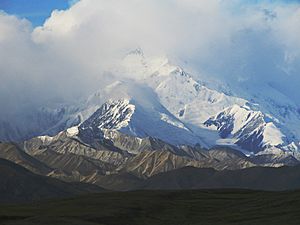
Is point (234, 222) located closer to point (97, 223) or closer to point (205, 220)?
point (205, 220)

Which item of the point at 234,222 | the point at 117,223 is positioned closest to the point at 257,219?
the point at 234,222

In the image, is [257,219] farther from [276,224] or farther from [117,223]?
[117,223]

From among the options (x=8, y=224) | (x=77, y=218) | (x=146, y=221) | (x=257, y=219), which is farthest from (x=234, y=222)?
(x=8, y=224)

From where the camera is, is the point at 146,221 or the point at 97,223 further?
the point at 146,221

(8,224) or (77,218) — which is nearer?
(8,224)

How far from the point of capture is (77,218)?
630 feet

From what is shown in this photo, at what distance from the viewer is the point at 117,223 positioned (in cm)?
19388

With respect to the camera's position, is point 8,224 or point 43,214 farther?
point 43,214

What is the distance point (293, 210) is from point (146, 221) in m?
35.2

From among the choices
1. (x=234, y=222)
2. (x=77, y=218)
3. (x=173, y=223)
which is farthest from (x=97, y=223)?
(x=234, y=222)

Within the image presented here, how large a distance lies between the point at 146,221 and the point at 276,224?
34.7 metres

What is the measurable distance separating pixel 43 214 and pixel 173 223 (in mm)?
31595

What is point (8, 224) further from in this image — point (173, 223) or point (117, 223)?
point (173, 223)

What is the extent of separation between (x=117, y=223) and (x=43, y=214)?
1910 centimetres
